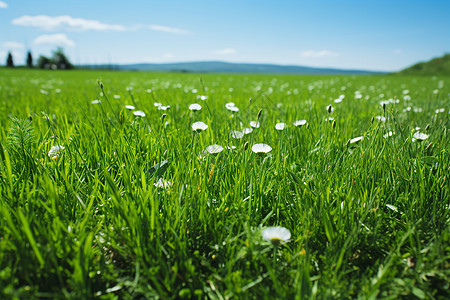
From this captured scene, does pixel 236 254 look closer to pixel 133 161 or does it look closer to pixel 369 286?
pixel 369 286

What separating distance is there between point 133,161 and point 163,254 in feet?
1.89

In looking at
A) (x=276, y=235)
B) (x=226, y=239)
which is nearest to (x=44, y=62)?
(x=226, y=239)

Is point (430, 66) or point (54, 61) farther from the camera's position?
point (54, 61)

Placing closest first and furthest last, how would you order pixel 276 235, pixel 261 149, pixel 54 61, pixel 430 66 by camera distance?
pixel 276 235, pixel 261 149, pixel 430 66, pixel 54 61

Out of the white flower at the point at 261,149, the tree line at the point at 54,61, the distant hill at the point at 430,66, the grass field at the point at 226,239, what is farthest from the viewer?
the tree line at the point at 54,61

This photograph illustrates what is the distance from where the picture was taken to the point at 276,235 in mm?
857

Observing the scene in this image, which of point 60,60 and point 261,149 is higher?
point 60,60

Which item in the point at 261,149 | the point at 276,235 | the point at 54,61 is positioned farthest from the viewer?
the point at 54,61

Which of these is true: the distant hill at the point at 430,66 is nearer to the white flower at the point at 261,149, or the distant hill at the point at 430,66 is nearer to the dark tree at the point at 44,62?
the white flower at the point at 261,149

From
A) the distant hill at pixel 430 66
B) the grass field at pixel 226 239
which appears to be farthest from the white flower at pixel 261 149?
the distant hill at pixel 430 66

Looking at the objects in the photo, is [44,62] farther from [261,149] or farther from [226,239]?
[226,239]

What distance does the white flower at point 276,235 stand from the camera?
2.72ft

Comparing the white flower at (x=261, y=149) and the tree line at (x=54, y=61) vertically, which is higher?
the tree line at (x=54, y=61)

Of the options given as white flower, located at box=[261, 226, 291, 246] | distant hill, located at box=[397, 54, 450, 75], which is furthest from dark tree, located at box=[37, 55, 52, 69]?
white flower, located at box=[261, 226, 291, 246]
